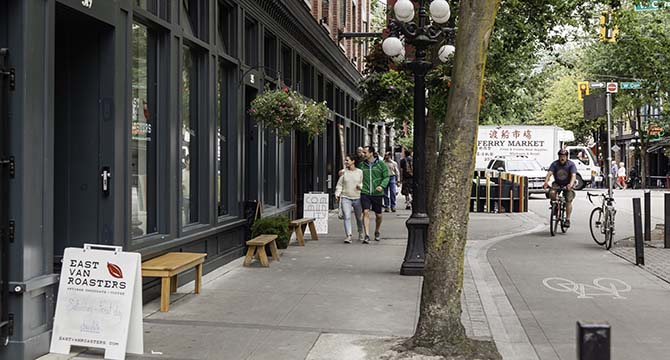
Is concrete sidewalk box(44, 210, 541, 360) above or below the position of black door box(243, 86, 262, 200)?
below

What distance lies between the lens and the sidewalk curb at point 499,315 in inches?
255

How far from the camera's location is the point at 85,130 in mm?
7266

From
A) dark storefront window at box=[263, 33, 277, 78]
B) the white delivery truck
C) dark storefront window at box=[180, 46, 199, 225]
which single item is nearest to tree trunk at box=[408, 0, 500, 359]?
dark storefront window at box=[180, 46, 199, 225]

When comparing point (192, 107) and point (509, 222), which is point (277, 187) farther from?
point (509, 222)

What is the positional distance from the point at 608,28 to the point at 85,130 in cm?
1129

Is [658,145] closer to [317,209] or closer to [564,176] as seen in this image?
[564,176]

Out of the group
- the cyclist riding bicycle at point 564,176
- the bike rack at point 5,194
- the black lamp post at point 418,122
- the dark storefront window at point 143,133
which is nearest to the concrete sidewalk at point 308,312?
the black lamp post at point 418,122

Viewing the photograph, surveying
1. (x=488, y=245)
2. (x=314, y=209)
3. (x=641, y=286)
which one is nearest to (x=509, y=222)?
(x=488, y=245)

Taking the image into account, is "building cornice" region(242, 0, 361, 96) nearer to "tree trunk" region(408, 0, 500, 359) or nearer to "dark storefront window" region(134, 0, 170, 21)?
"dark storefront window" region(134, 0, 170, 21)

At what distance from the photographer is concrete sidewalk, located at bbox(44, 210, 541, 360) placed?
6.35 metres

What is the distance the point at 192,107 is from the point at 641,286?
6769 mm

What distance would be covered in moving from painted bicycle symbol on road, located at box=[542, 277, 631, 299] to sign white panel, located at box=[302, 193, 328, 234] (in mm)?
6069

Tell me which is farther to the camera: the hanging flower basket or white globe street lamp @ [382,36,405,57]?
the hanging flower basket

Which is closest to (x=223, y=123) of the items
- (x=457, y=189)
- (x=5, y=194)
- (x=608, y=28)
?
(x=5, y=194)
